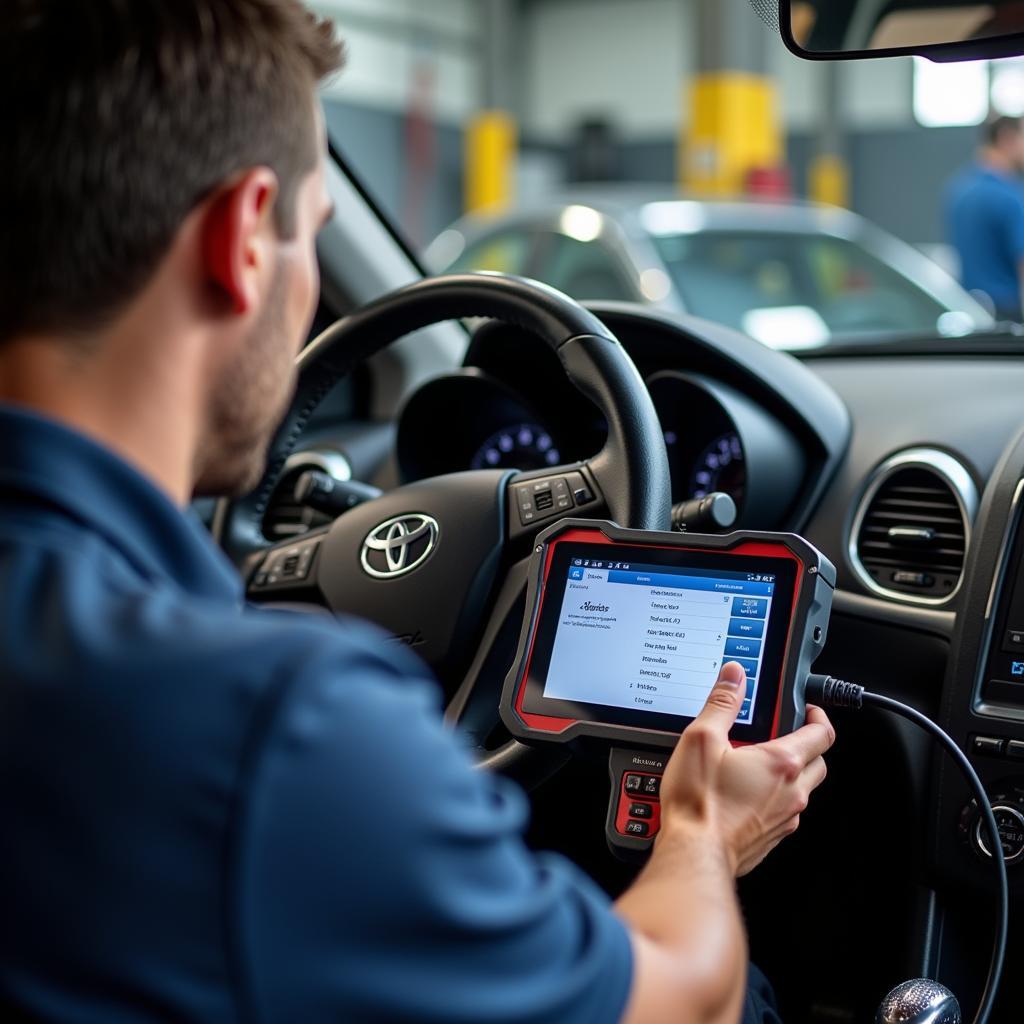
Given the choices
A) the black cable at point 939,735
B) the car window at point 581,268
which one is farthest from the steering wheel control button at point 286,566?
the car window at point 581,268

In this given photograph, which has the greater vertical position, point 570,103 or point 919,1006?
point 570,103

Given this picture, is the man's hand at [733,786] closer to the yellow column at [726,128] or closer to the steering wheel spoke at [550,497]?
the steering wheel spoke at [550,497]

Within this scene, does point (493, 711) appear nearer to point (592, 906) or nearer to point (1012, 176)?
point (592, 906)

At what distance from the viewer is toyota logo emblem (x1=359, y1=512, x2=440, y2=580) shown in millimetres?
1557

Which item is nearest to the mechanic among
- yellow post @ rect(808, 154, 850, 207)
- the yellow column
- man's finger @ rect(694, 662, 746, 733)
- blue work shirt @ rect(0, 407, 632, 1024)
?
blue work shirt @ rect(0, 407, 632, 1024)

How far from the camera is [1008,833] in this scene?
150cm

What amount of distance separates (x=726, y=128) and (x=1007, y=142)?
175 inches

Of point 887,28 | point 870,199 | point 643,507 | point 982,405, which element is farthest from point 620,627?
point 870,199

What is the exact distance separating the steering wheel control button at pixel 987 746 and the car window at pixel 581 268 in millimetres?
3229

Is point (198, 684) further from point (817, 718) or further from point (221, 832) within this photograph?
point (817, 718)

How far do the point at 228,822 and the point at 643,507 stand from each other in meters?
0.79

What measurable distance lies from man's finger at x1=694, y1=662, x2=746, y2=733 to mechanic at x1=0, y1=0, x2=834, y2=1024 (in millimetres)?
134

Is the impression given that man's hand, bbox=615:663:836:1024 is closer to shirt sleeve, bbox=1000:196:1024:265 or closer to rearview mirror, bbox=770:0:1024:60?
rearview mirror, bbox=770:0:1024:60

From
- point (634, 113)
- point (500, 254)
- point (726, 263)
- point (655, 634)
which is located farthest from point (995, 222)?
point (634, 113)
